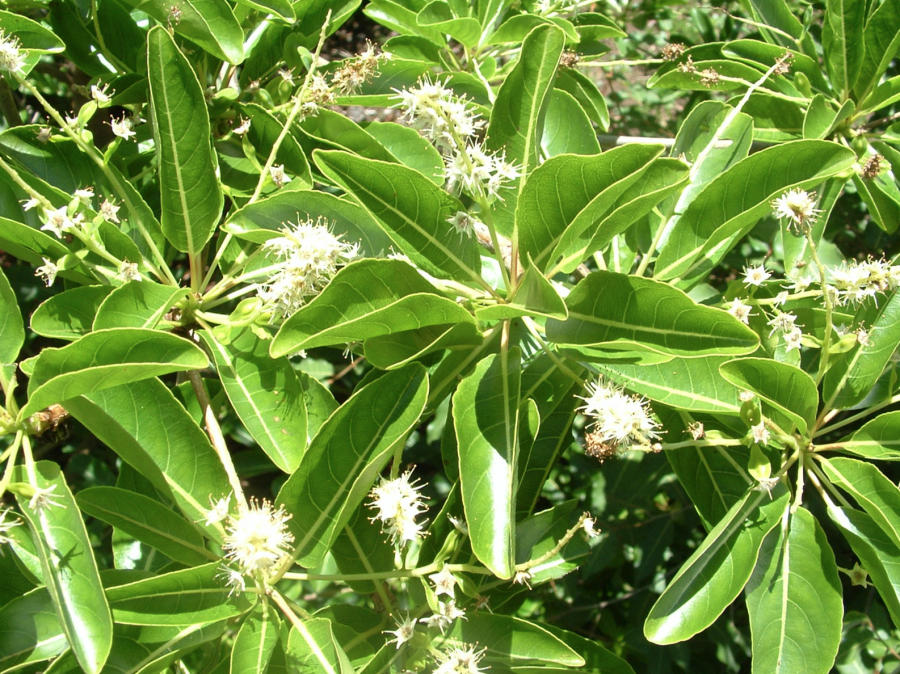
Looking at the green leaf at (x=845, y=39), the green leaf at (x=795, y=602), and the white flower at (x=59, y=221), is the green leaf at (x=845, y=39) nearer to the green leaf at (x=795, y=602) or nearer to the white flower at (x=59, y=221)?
the green leaf at (x=795, y=602)

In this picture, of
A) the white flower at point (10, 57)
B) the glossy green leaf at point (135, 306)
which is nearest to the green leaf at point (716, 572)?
the glossy green leaf at point (135, 306)

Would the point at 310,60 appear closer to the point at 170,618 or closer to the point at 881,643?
the point at 170,618

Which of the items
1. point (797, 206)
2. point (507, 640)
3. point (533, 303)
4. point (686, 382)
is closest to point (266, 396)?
point (533, 303)

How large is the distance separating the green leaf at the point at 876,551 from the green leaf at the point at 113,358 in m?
1.58

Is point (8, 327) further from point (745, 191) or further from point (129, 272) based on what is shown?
point (745, 191)

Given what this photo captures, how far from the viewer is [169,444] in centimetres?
168


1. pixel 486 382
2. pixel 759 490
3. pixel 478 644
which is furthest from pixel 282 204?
pixel 759 490

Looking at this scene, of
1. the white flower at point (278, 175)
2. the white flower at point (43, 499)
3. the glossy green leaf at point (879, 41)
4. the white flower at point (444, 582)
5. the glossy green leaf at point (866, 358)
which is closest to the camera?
the white flower at point (43, 499)

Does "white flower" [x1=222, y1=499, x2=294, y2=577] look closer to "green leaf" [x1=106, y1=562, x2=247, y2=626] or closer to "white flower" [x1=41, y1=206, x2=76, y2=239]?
"green leaf" [x1=106, y1=562, x2=247, y2=626]

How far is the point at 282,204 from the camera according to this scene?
1.76m

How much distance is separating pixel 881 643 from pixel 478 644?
222cm

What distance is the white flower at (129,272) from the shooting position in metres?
1.76

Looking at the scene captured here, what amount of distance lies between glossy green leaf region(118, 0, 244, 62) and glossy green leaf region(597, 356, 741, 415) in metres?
1.30

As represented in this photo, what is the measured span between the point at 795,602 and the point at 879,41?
5.67ft
